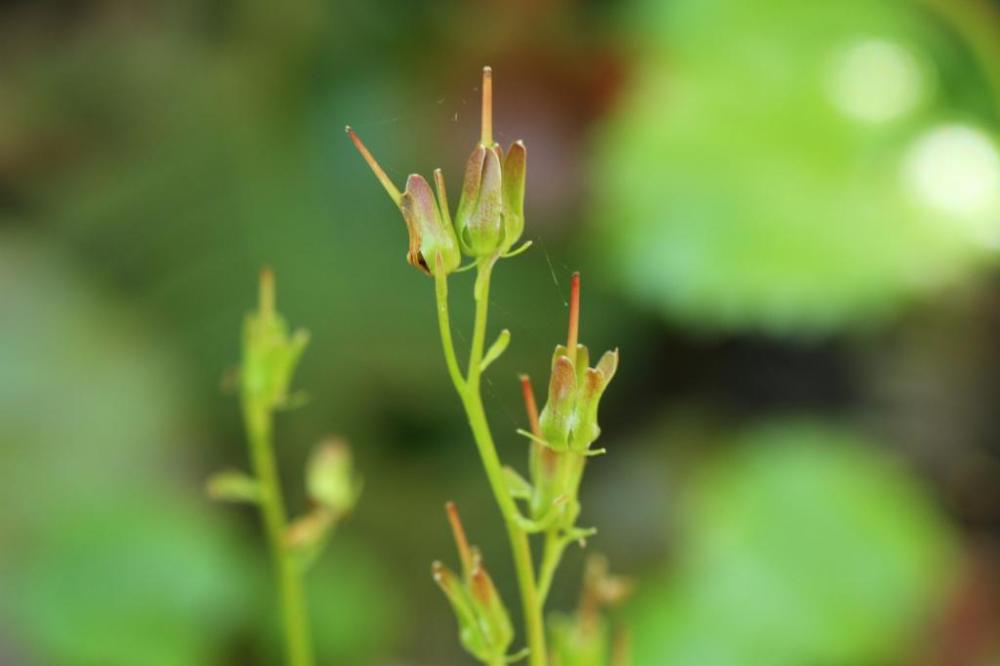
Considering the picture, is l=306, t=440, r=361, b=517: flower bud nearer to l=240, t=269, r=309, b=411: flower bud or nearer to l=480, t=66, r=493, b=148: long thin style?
l=240, t=269, r=309, b=411: flower bud

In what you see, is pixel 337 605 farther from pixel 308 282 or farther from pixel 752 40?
pixel 752 40

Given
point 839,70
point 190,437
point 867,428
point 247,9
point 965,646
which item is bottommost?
point 965,646

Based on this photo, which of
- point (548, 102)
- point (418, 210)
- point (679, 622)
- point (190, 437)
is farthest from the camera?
point (548, 102)

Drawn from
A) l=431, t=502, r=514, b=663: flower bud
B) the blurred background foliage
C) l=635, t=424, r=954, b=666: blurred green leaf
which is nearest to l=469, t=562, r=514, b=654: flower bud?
l=431, t=502, r=514, b=663: flower bud

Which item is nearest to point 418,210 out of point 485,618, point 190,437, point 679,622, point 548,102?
point 485,618

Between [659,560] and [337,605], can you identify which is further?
[659,560]

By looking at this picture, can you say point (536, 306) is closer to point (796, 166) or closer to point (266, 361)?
point (796, 166)

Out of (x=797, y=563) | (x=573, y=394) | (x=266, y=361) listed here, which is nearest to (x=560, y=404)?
(x=573, y=394)
